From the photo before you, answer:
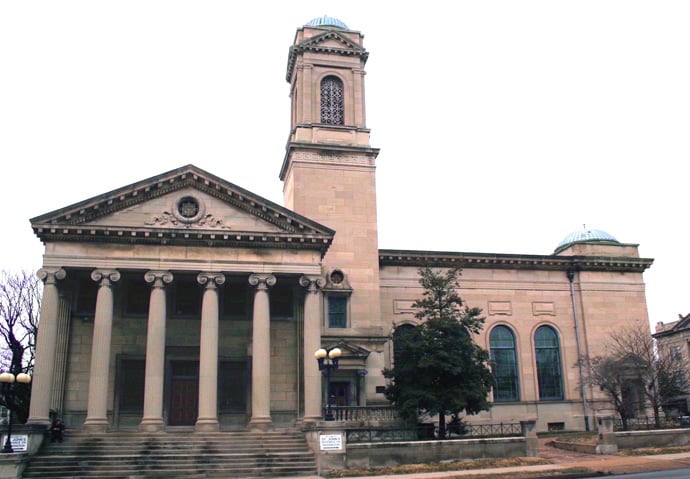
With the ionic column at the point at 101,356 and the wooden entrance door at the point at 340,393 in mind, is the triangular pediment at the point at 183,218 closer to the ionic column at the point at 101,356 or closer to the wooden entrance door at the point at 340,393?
the ionic column at the point at 101,356

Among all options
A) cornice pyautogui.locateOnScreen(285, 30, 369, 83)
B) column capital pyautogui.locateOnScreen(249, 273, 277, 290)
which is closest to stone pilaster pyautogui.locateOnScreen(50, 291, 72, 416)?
column capital pyautogui.locateOnScreen(249, 273, 277, 290)

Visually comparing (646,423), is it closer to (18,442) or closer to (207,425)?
(207,425)

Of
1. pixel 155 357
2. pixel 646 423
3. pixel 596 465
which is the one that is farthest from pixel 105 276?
pixel 646 423

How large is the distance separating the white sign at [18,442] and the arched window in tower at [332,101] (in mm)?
25285

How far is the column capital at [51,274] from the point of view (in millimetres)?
29984

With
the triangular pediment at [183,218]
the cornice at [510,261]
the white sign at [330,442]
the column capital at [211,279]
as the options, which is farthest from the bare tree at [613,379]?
the column capital at [211,279]

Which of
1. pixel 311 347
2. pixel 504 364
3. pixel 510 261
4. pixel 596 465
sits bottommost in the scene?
pixel 596 465

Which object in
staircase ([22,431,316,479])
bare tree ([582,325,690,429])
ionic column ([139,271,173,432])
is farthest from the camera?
bare tree ([582,325,690,429])

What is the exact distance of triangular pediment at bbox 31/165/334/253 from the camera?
3080cm

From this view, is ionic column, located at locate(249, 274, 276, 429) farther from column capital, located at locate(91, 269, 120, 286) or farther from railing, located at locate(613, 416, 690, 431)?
railing, located at locate(613, 416, 690, 431)

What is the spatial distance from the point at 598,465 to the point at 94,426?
20756 millimetres

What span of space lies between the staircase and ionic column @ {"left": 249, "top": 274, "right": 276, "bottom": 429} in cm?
150

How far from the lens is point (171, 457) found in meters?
26.6

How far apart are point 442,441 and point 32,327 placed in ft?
118
